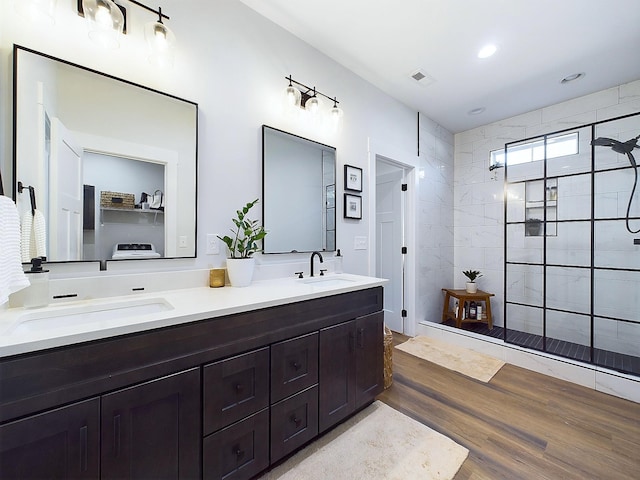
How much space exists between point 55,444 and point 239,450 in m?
0.67

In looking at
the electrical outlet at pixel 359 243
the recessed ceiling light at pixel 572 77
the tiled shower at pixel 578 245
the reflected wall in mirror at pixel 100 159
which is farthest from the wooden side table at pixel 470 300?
the reflected wall in mirror at pixel 100 159

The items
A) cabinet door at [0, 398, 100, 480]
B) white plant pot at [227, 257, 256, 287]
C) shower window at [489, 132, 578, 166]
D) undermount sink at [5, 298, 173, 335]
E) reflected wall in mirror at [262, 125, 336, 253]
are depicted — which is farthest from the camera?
shower window at [489, 132, 578, 166]

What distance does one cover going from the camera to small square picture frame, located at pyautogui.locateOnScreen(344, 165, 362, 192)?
243 cm

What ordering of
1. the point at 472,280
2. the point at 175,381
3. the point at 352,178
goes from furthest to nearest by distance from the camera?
the point at 472,280 < the point at 352,178 < the point at 175,381

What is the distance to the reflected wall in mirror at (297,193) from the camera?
1.91 meters

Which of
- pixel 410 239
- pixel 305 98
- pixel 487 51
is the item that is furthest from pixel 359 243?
pixel 487 51

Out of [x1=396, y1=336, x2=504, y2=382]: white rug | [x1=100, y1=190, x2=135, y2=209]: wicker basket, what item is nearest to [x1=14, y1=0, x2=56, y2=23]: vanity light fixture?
[x1=100, y1=190, x2=135, y2=209]: wicker basket

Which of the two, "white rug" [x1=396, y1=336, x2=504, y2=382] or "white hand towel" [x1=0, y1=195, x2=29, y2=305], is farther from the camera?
"white rug" [x1=396, y1=336, x2=504, y2=382]

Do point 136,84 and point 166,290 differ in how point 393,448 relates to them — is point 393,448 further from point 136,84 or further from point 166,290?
point 136,84

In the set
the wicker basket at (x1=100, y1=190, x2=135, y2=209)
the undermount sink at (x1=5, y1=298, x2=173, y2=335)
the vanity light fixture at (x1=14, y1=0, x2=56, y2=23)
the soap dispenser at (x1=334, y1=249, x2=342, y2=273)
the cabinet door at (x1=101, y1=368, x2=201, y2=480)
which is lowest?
the cabinet door at (x1=101, y1=368, x2=201, y2=480)

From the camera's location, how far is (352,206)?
2490 millimetres

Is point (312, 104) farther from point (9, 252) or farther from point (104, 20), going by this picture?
point (9, 252)

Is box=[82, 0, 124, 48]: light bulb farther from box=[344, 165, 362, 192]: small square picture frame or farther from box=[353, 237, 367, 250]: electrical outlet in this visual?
box=[353, 237, 367, 250]: electrical outlet

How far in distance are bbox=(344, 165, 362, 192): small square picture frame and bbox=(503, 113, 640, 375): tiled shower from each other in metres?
1.58
